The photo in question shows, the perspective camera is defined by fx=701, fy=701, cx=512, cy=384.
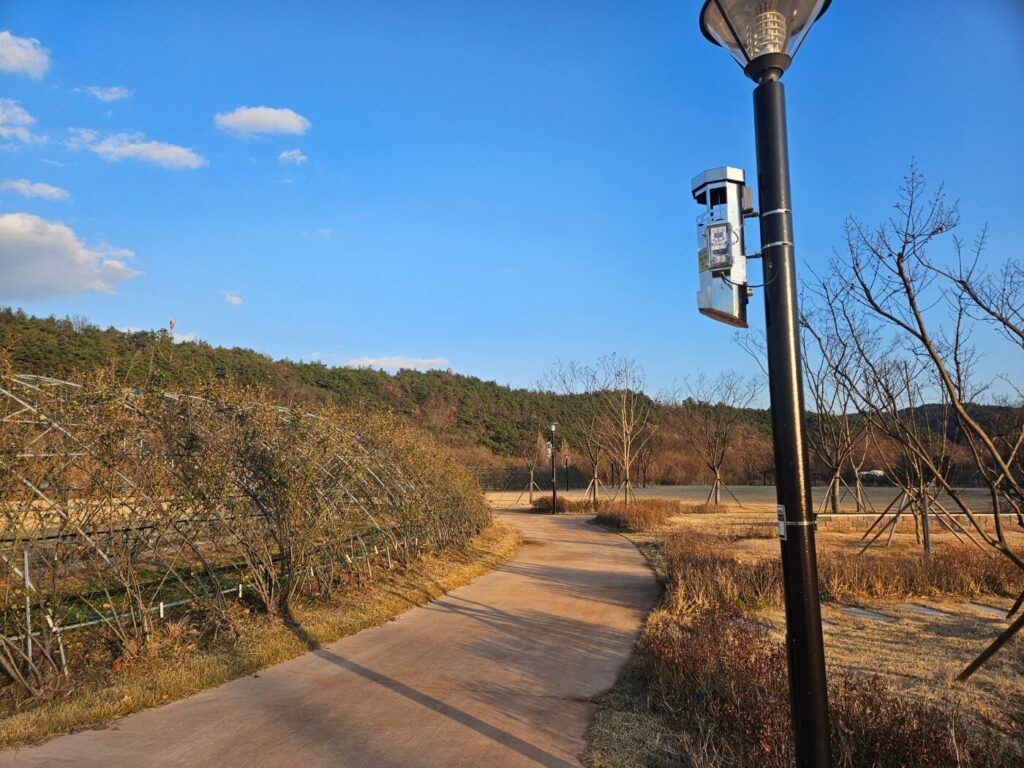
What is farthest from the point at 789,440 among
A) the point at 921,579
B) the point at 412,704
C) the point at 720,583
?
the point at 921,579

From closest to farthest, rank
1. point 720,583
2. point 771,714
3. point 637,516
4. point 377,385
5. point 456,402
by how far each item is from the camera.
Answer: point 771,714 < point 720,583 < point 637,516 < point 377,385 < point 456,402

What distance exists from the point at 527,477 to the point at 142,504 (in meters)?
42.5

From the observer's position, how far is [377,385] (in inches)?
2557

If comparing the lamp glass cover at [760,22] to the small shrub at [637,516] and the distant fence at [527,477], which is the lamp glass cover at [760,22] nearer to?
the small shrub at [637,516]

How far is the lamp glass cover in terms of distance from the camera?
2895mm

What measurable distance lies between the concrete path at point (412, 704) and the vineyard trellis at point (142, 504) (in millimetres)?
1300

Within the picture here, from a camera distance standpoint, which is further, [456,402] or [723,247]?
[456,402]

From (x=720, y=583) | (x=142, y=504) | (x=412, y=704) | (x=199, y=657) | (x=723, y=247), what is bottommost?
(x=412, y=704)

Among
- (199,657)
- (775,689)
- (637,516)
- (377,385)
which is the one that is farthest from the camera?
(377,385)

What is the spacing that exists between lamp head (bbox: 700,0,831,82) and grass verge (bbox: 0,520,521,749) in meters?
5.70

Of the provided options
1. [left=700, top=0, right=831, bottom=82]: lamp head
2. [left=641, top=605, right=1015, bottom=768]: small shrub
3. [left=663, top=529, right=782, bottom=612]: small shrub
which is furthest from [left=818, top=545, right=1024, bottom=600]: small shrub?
[left=700, top=0, right=831, bottom=82]: lamp head

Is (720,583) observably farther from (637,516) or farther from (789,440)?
(637,516)

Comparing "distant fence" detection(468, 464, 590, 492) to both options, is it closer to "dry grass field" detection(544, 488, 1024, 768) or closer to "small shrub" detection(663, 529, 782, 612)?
"dry grass field" detection(544, 488, 1024, 768)

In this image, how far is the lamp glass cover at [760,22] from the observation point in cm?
289
